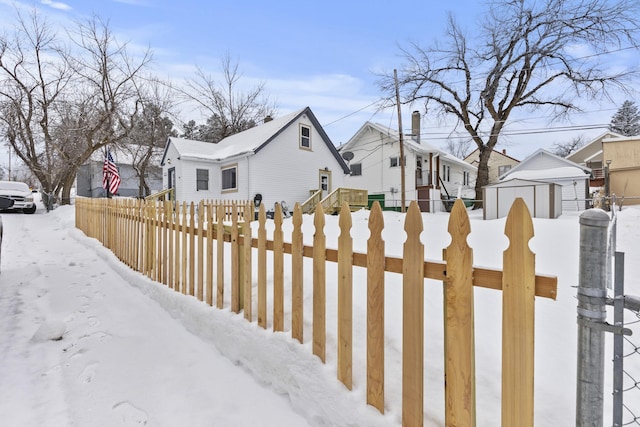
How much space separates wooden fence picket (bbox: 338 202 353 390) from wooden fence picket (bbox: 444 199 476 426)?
590 mm

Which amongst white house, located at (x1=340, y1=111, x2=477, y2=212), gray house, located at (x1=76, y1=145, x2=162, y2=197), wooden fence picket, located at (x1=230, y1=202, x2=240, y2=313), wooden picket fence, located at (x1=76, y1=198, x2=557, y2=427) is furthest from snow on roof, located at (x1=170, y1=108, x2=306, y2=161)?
wooden picket fence, located at (x1=76, y1=198, x2=557, y2=427)

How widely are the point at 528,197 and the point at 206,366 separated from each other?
14995 millimetres

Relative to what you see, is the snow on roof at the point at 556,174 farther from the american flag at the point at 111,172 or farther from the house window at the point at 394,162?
the american flag at the point at 111,172

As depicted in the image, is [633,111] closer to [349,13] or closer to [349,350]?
[349,13]

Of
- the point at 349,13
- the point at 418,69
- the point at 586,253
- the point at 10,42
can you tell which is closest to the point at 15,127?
the point at 10,42

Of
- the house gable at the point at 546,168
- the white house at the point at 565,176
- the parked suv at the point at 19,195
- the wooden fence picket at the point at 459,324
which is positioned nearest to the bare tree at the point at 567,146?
the house gable at the point at 546,168

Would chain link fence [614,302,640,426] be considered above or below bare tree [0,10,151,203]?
below

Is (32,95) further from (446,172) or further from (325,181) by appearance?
(446,172)

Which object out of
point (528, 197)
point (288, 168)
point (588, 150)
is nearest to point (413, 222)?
point (528, 197)

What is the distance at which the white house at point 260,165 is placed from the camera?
57.3 ft

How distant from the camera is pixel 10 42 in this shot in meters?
18.9

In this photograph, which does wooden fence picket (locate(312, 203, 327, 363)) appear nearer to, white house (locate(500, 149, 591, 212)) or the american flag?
the american flag

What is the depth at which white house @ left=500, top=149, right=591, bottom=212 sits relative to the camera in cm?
1992

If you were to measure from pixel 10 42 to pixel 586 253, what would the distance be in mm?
27565
